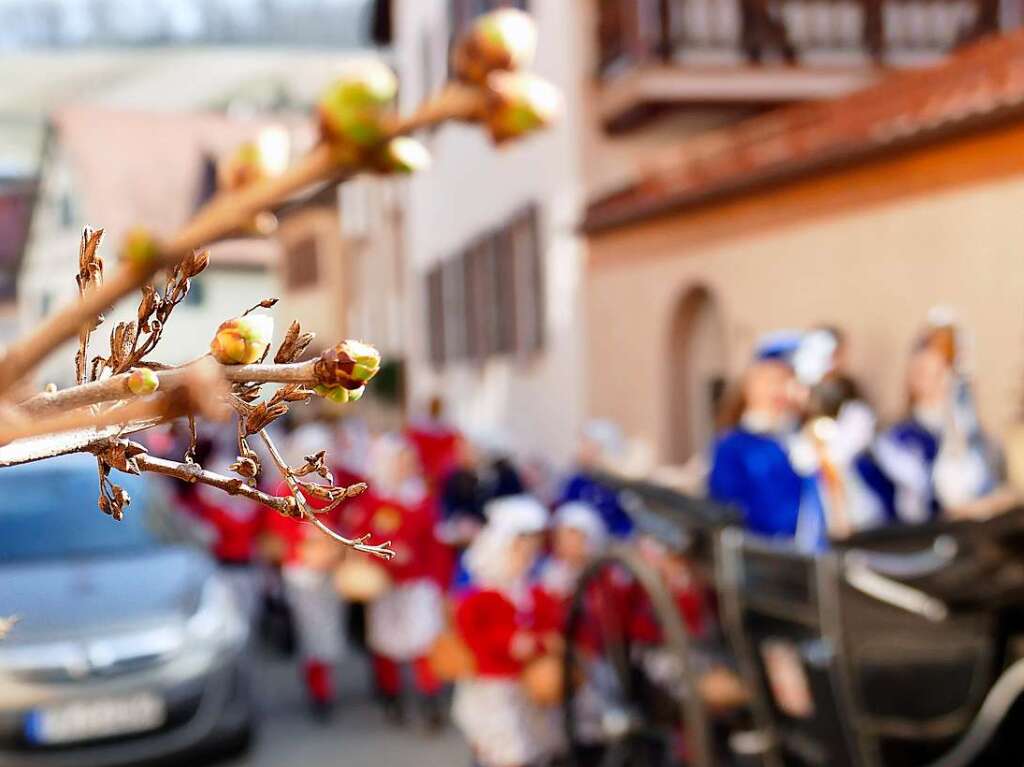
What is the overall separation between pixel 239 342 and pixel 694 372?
9436 mm

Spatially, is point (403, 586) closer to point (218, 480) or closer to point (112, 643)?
point (112, 643)

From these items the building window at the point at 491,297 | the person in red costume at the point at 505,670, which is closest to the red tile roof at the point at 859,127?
the person in red costume at the point at 505,670

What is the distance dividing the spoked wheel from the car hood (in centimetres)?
196

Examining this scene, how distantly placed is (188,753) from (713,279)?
13.2 feet

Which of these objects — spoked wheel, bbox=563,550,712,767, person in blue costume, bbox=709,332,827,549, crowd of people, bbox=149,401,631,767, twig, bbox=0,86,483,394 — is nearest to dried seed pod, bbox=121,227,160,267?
twig, bbox=0,86,483,394

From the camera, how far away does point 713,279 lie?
8.98 m

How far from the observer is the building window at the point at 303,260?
27.6 m

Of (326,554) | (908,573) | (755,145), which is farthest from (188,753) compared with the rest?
(755,145)

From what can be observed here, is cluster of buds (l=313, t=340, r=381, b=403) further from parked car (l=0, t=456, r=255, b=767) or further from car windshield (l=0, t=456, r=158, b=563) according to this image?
car windshield (l=0, t=456, r=158, b=563)

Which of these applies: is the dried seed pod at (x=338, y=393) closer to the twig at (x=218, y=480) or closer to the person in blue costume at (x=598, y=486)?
the twig at (x=218, y=480)

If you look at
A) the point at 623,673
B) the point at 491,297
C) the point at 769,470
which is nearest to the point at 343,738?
the point at 623,673

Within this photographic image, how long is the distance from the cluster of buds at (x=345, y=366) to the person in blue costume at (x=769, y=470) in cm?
440

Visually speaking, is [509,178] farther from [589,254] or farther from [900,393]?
[900,393]

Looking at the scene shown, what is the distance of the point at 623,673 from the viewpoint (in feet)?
16.7
